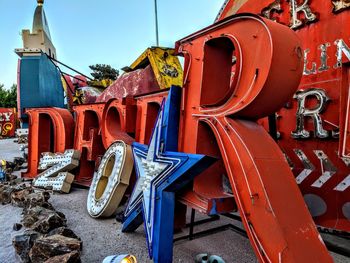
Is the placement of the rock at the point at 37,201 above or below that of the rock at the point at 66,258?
below

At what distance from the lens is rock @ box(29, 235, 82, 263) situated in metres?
3.06

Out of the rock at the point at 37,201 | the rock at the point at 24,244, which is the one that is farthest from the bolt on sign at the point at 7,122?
the rock at the point at 24,244

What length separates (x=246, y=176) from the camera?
236cm

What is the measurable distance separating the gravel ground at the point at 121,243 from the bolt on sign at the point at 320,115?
2.51 ft

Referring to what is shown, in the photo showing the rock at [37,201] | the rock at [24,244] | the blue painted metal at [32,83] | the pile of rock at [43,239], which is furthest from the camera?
the blue painted metal at [32,83]

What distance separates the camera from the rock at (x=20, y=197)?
544 cm

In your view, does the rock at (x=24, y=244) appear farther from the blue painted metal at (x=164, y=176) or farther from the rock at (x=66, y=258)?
the blue painted metal at (x=164, y=176)

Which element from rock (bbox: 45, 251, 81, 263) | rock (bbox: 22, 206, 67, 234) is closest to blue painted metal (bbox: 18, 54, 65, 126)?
rock (bbox: 22, 206, 67, 234)

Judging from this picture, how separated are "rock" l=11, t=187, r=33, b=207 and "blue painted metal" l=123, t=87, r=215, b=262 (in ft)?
9.27

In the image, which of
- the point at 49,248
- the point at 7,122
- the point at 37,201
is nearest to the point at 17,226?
the point at 37,201

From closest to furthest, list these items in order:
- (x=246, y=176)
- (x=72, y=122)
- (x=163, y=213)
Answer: (x=246, y=176), (x=163, y=213), (x=72, y=122)

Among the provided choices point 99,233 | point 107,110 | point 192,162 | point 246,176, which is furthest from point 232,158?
point 107,110

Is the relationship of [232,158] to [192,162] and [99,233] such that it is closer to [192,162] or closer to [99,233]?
[192,162]

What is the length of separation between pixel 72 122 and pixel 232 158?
6164 millimetres
